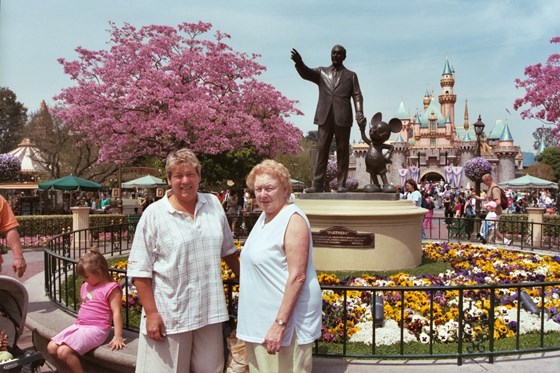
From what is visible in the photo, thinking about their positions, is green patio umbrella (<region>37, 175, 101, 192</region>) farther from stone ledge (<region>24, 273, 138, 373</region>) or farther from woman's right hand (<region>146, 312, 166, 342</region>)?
woman's right hand (<region>146, 312, 166, 342</region>)

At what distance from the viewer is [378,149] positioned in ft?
29.2

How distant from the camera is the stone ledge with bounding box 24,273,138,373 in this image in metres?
4.14

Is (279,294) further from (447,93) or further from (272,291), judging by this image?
(447,93)

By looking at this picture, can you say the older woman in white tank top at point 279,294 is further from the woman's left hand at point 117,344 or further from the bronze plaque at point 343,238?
the bronze plaque at point 343,238

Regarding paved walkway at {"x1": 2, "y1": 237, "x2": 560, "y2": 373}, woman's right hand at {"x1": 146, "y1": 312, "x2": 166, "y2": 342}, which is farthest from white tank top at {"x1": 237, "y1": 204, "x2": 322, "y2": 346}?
paved walkway at {"x1": 2, "y1": 237, "x2": 560, "y2": 373}

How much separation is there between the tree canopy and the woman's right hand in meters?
55.0

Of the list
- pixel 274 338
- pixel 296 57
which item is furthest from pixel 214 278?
pixel 296 57

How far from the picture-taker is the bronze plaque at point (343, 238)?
7.78 metres

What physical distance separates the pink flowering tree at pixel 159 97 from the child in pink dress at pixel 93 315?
15.4 metres

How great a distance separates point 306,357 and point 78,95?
2009cm

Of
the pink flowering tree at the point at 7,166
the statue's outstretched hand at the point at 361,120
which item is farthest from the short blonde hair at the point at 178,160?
the pink flowering tree at the point at 7,166

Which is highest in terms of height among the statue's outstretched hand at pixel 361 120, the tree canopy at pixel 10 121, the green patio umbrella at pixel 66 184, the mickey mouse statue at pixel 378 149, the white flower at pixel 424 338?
the tree canopy at pixel 10 121

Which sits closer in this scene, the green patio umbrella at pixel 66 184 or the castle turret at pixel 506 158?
the green patio umbrella at pixel 66 184

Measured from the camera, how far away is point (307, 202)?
830 cm
